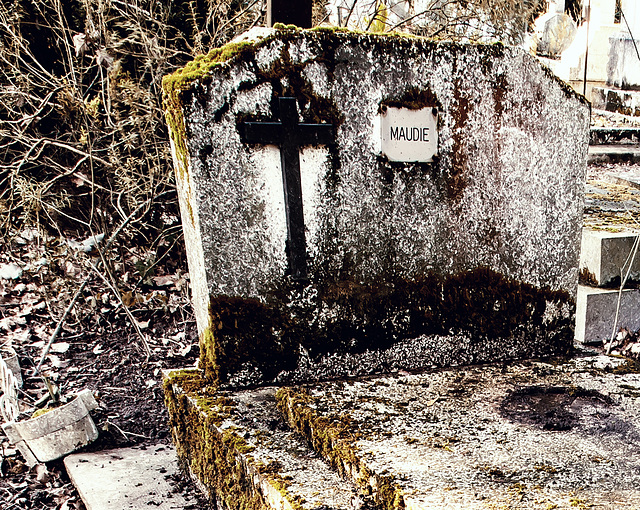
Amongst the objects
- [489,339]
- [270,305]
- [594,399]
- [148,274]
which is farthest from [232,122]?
[148,274]

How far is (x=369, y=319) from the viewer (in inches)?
94.0

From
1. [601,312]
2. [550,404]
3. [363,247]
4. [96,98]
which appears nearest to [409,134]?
[363,247]

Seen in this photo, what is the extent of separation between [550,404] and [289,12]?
5.81ft

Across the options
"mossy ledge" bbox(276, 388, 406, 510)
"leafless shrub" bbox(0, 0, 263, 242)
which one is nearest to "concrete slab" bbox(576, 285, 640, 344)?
"mossy ledge" bbox(276, 388, 406, 510)

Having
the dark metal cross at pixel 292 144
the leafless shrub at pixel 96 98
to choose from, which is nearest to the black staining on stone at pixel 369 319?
the dark metal cross at pixel 292 144

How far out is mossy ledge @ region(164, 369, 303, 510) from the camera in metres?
1.72

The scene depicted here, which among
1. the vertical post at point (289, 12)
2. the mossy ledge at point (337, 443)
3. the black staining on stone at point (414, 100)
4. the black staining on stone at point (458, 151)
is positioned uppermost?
the vertical post at point (289, 12)

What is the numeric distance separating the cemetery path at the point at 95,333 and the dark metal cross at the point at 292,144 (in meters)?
1.42

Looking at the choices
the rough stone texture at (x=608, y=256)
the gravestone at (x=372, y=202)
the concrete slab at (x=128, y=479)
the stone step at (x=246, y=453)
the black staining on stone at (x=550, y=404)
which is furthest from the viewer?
the rough stone texture at (x=608, y=256)

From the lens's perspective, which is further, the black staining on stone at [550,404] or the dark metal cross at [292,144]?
the dark metal cross at [292,144]

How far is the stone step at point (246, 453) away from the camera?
1.64 m

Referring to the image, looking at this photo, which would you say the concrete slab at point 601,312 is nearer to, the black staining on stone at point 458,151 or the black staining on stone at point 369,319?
the black staining on stone at point 369,319

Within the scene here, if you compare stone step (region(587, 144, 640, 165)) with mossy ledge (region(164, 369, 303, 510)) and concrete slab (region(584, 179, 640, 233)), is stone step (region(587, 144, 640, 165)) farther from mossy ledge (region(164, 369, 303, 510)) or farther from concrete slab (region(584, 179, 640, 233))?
mossy ledge (region(164, 369, 303, 510))

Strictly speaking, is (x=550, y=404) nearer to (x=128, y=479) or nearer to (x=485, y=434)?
(x=485, y=434)
